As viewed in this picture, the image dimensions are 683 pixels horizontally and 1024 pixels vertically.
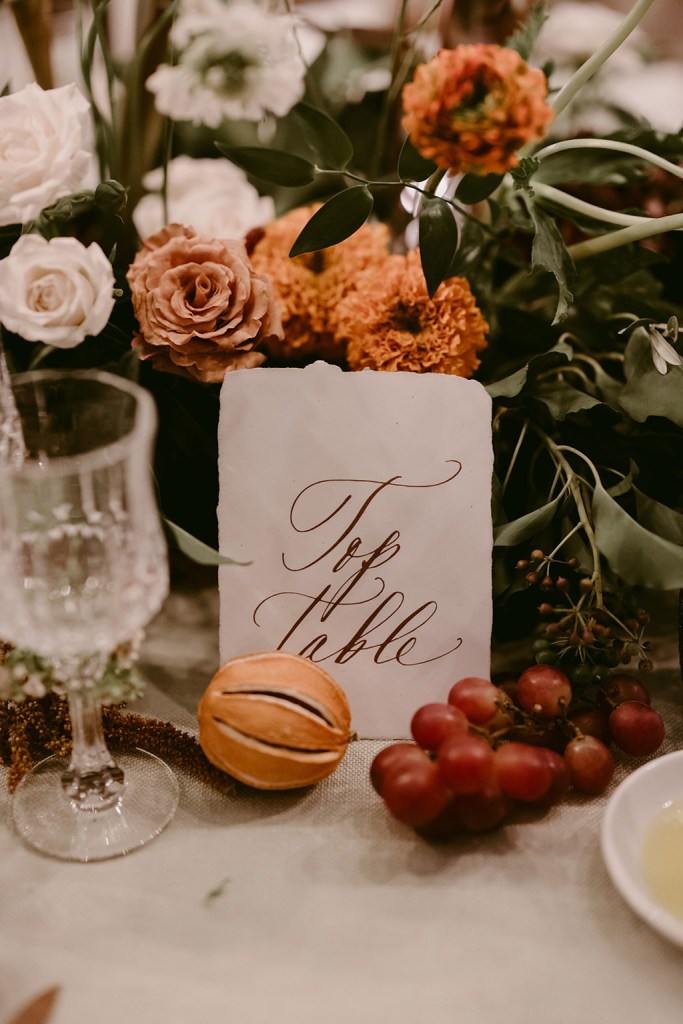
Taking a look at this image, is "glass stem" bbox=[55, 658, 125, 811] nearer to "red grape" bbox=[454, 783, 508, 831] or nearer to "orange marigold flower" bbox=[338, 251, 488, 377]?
"red grape" bbox=[454, 783, 508, 831]

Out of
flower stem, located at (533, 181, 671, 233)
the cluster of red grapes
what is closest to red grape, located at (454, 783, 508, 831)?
the cluster of red grapes

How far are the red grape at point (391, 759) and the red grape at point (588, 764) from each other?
0.34ft

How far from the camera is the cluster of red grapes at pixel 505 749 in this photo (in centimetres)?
50

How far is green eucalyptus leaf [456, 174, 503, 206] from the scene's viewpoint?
0.63 meters

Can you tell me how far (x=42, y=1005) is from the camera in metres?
0.43

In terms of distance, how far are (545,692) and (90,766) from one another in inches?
11.5

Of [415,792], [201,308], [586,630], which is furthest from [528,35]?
[415,792]

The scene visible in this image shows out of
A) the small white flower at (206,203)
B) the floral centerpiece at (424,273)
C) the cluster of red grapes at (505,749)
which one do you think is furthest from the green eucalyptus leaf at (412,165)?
the cluster of red grapes at (505,749)

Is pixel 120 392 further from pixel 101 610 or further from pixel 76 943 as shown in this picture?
pixel 76 943

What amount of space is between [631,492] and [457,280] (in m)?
0.21

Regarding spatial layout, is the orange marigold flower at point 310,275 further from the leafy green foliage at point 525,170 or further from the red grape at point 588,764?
the red grape at point 588,764

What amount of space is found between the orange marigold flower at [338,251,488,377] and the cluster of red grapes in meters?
0.24

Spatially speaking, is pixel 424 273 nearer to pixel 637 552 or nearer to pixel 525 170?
pixel 525 170

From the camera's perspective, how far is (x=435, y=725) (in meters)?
0.53
